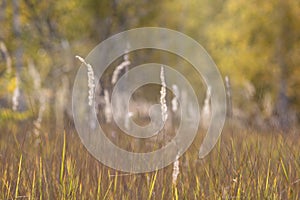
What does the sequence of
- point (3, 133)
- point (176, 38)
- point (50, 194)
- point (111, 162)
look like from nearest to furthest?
point (50, 194) → point (111, 162) → point (3, 133) → point (176, 38)

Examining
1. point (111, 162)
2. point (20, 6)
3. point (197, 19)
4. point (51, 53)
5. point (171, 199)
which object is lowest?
point (171, 199)

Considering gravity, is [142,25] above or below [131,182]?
above

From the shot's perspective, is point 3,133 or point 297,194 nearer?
point 297,194

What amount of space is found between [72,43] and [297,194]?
867cm

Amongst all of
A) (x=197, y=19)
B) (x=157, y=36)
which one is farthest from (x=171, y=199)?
(x=197, y=19)

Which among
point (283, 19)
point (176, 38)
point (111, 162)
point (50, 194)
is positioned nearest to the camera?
point (50, 194)

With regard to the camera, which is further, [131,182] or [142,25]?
[142,25]

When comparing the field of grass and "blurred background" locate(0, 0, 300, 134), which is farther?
"blurred background" locate(0, 0, 300, 134)

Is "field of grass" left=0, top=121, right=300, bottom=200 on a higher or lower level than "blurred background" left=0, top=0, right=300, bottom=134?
lower

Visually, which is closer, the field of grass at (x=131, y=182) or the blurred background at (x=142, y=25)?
the field of grass at (x=131, y=182)

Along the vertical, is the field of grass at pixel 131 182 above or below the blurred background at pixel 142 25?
below

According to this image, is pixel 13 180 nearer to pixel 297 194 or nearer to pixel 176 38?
pixel 297 194

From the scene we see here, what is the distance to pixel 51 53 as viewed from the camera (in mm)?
10391

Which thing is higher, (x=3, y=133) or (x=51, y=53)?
(x=51, y=53)
